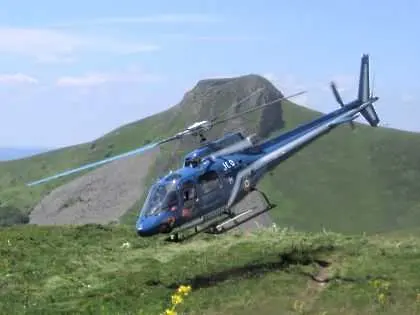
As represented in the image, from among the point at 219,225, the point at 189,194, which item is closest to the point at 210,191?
the point at 189,194

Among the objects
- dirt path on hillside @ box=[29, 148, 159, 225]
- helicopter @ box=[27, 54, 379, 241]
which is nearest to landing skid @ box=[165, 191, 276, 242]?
helicopter @ box=[27, 54, 379, 241]

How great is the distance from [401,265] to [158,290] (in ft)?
29.3

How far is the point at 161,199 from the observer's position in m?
25.5

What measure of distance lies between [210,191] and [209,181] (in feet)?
1.25

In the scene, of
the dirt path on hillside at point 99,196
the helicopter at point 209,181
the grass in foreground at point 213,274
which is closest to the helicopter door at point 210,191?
the helicopter at point 209,181

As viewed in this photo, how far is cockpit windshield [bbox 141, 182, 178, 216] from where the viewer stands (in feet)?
83.3

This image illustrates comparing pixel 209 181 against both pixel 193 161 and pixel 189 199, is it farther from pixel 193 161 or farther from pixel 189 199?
pixel 189 199

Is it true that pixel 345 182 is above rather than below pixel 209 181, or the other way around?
below

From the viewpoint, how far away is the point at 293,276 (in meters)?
25.6

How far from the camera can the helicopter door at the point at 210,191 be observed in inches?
1053

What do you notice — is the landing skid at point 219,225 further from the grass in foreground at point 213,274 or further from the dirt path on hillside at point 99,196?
the dirt path on hillside at point 99,196

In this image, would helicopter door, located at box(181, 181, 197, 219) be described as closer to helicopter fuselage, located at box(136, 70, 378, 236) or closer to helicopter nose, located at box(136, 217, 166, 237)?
helicopter fuselage, located at box(136, 70, 378, 236)

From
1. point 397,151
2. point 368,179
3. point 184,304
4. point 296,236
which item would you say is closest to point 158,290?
point 184,304

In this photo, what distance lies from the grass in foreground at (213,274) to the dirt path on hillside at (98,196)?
10918 cm
